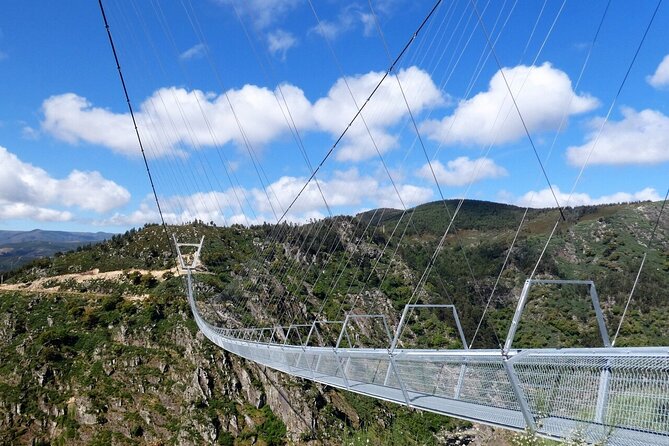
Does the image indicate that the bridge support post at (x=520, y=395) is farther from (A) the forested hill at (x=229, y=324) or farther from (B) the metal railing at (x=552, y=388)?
(A) the forested hill at (x=229, y=324)

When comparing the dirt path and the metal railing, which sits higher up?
the metal railing

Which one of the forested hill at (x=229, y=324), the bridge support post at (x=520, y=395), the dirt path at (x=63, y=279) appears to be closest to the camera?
the bridge support post at (x=520, y=395)

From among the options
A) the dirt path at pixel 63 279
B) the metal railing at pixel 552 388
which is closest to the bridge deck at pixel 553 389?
the metal railing at pixel 552 388

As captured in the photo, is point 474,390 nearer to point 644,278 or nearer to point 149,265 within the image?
point 149,265

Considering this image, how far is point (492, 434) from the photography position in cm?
3738

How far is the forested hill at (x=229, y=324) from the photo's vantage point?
28828 mm

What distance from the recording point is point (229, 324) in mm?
36344

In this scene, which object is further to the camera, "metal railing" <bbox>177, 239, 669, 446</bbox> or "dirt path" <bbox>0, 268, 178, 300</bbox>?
"dirt path" <bbox>0, 268, 178, 300</bbox>

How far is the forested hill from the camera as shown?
28.8m

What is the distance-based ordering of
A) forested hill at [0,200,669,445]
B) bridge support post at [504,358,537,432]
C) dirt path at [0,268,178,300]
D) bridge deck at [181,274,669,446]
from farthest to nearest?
dirt path at [0,268,178,300] < forested hill at [0,200,669,445] < bridge support post at [504,358,537,432] < bridge deck at [181,274,669,446]

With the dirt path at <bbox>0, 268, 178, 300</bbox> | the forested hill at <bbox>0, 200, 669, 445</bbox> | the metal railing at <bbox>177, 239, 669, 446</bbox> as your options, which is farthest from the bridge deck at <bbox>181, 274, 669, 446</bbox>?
the dirt path at <bbox>0, 268, 178, 300</bbox>

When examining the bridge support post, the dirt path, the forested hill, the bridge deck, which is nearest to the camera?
the bridge deck

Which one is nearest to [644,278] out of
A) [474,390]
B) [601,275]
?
[601,275]

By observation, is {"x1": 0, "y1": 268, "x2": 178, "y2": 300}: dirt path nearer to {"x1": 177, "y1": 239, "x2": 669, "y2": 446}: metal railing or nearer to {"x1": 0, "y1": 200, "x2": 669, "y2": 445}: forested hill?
{"x1": 0, "y1": 200, "x2": 669, "y2": 445}: forested hill
